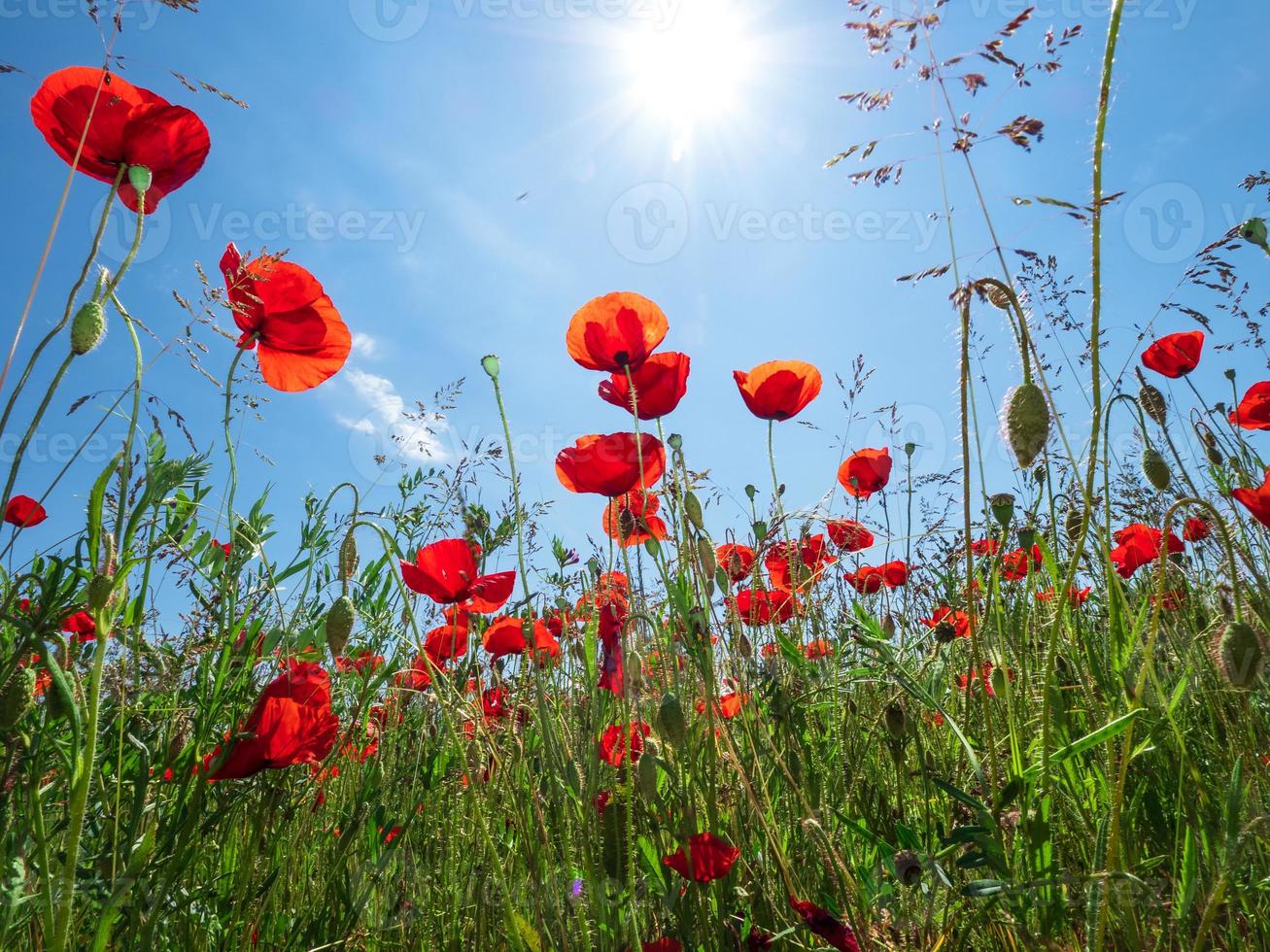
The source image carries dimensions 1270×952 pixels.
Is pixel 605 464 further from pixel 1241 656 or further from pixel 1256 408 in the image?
pixel 1256 408

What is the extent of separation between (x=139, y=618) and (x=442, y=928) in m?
0.80

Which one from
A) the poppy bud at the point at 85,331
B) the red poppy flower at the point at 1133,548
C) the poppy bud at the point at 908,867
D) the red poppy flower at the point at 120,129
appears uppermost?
the red poppy flower at the point at 120,129

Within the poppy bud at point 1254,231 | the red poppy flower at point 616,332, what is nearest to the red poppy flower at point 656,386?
the red poppy flower at point 616,332

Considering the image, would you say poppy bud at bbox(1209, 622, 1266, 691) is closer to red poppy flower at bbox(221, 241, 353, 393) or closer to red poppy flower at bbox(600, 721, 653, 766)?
red poppy flower at bbox(600, 721, 653, 766)

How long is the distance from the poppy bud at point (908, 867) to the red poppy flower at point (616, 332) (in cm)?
110

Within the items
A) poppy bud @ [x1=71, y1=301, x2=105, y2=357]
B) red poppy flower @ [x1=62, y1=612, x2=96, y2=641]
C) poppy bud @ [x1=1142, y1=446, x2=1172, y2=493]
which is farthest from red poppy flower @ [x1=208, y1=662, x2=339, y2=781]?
poppy bud @ [x1=1142, y1=446, x2=1172, y2=493]

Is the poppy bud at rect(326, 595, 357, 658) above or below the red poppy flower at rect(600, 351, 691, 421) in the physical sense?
below

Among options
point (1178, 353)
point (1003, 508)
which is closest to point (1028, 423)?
point (1003, 508)

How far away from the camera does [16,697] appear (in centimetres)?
92

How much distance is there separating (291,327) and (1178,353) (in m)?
2.78

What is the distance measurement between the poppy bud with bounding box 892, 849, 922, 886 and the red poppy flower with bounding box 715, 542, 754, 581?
4.21 ft

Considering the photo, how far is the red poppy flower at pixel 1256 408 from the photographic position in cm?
213

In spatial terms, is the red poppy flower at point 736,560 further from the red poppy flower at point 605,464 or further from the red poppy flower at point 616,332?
the red poppy flower at point 616,332

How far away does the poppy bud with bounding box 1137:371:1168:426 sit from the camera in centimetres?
181
